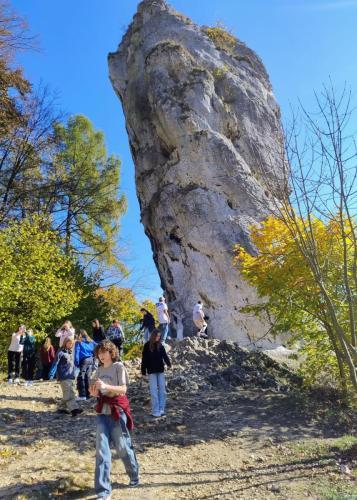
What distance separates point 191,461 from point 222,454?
494 mm

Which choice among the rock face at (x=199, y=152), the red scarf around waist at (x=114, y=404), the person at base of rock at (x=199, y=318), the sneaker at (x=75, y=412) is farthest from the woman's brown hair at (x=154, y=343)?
the rock face at (x=199, y=152)

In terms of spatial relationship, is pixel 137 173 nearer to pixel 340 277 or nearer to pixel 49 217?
pixel 49 217

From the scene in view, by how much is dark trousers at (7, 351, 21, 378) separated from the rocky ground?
585mm

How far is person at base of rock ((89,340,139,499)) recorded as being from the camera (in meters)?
4.39

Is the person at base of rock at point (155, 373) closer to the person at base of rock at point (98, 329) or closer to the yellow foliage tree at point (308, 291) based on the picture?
the yellow foliage tree at point (308, 291)

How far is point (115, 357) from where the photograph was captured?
4980mm

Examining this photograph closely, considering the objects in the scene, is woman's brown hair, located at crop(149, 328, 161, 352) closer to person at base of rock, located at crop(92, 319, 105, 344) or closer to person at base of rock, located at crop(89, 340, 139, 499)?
person at base of rock, located at crop(89, 340, 139, 499)

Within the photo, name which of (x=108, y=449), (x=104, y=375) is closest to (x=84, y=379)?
(x=104, y=375)

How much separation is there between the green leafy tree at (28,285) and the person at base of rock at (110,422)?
29.6 ft

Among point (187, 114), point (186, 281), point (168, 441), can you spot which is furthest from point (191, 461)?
point (187, 114)

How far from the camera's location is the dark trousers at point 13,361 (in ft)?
36.5

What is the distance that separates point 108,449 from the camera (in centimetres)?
449

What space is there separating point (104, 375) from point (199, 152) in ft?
49.9

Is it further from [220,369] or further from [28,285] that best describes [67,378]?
[28,285]
